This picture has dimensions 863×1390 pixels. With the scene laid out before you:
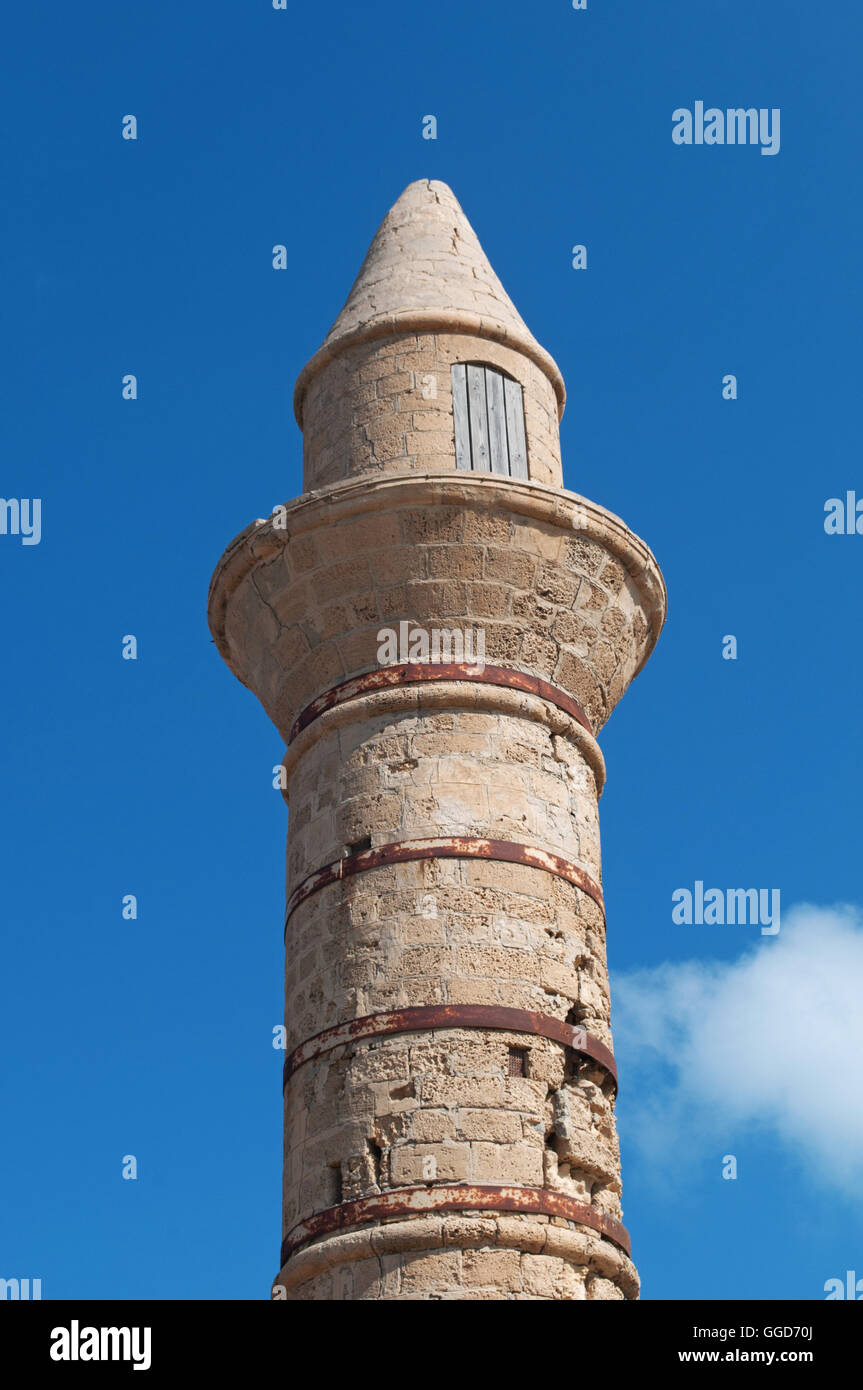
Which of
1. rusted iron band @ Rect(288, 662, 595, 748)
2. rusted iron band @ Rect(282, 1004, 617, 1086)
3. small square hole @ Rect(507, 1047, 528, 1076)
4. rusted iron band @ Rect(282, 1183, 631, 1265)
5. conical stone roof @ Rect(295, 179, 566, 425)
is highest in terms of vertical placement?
conical stone roof @ Rect(295, 179, 566, 425)

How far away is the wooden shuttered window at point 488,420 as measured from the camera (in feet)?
33.7

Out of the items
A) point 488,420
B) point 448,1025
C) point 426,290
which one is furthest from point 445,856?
point 426,290

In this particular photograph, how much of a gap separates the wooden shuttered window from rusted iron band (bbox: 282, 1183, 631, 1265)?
4026mm

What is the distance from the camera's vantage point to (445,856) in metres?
8.70

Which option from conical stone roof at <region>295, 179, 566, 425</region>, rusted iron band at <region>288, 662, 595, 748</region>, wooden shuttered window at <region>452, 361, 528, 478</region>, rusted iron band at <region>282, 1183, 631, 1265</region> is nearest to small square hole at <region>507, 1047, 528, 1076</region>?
rusted iron band at <region>282, 1183, 631, 1265</region>

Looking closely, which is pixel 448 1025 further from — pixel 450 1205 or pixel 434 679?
pixel 434 679

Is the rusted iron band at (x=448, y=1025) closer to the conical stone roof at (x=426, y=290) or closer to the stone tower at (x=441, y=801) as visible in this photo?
the stone tower at (x=441, y=801)

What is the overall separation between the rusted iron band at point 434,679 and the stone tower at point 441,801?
16 millimetres

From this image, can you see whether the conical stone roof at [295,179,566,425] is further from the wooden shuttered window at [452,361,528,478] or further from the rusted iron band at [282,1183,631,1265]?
the rusted iron band at [282,1183,631,1265]

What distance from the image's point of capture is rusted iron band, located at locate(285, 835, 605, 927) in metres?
8.72

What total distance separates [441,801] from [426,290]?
3698 mm
